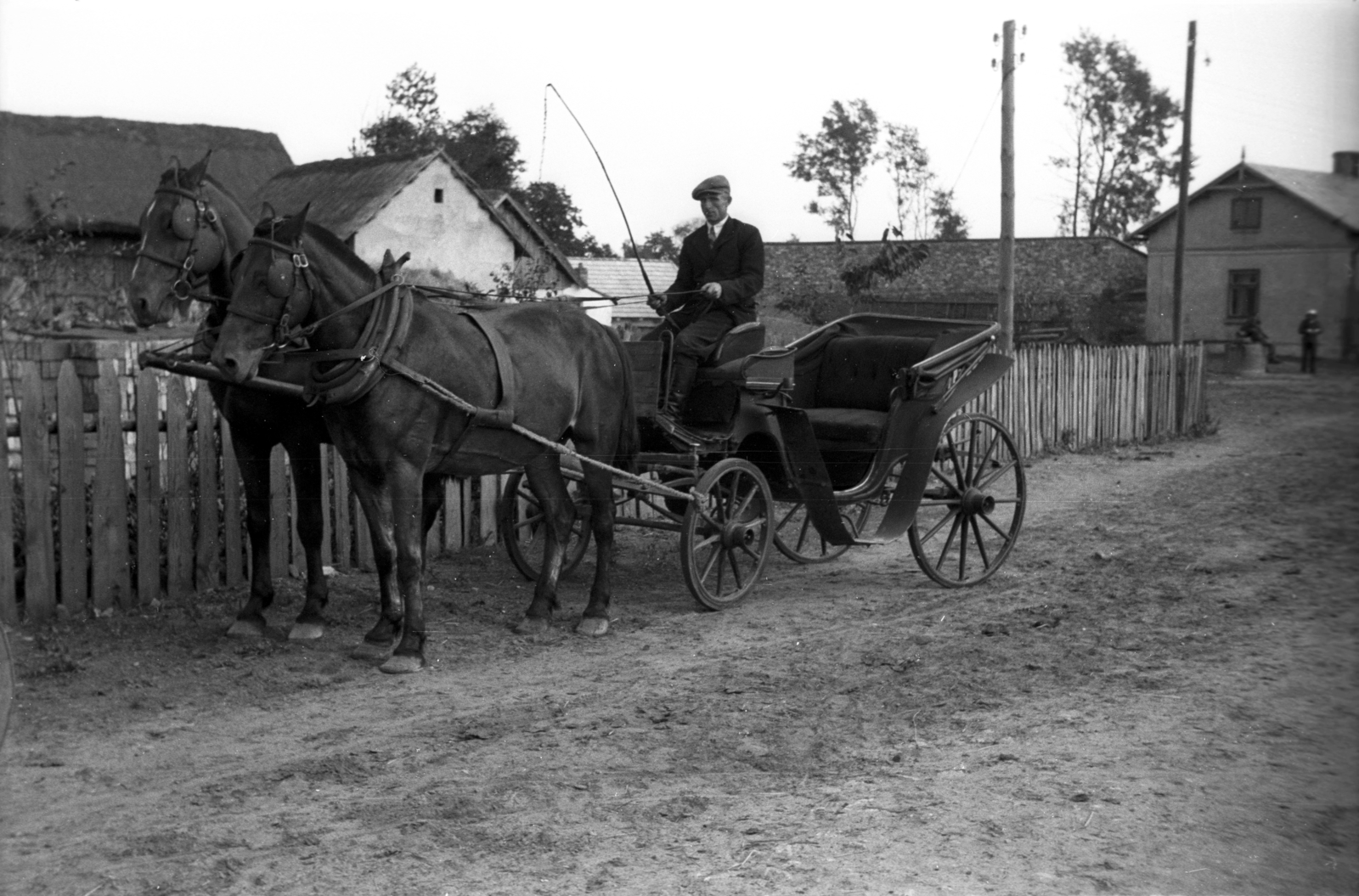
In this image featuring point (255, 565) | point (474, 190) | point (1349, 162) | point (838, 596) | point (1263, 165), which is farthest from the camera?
point (474, 190)

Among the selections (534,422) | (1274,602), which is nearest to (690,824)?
(534,422)

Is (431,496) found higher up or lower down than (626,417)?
lower down

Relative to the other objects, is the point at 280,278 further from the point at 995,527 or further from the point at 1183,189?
the point at 995,527

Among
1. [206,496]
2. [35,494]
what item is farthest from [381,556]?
[35,494]

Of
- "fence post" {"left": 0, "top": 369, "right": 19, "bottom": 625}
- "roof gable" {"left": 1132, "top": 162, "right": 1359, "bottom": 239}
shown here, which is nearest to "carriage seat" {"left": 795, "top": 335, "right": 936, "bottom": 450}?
"fence post" {"left": 0, "top": 369, "right": 19, "bottom": 625}

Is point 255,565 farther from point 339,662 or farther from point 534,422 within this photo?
point 534,422

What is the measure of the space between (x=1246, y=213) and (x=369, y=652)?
4972 millimetres

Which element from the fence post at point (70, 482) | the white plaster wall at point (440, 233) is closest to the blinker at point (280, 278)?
the fence post at point (70, 482)

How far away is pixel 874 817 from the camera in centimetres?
398

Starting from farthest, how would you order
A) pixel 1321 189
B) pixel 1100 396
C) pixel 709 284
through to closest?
pixel 1100 396, pixel 709 284, pixel 1321 189

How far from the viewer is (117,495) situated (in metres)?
6.74

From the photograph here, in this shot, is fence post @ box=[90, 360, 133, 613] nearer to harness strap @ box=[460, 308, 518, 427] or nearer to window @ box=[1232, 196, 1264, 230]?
harness strap @ box=[460, 308, 518, 427]

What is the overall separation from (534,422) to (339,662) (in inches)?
63.8

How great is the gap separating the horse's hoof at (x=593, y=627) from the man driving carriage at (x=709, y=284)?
1486mm
